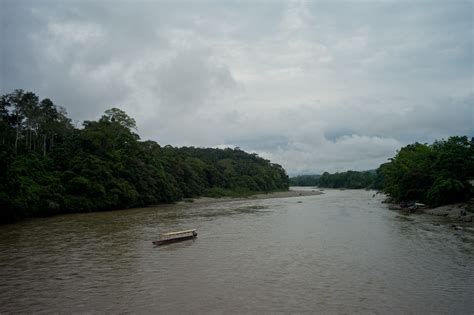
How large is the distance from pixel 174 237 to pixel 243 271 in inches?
386

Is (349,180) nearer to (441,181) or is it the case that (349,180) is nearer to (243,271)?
(441,181)

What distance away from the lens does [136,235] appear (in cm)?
2998

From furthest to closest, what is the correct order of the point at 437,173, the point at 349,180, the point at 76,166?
the point at 349,180 → the point at 76,166 → the point at 437,173

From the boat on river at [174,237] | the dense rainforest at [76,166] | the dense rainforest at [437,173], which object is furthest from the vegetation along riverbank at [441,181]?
the dense rainforest at [76,166]

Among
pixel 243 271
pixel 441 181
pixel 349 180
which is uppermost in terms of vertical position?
pixel 349 180

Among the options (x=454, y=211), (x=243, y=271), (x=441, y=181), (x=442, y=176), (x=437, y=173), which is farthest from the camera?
(x=437, y=173)

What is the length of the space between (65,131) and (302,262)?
63.8 metres

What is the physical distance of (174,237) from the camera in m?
26.8

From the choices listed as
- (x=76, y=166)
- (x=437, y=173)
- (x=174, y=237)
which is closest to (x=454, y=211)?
(x=437, y=173)

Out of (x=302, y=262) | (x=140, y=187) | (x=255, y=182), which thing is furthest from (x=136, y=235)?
(x=255, y=182)

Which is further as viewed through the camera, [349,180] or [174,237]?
[349,180]

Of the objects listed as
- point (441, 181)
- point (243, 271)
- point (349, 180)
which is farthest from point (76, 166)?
point (349, 180)

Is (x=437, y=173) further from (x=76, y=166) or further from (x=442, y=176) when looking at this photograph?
(x=76, y=166)

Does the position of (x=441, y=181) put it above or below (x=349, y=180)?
below
